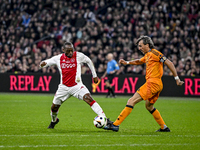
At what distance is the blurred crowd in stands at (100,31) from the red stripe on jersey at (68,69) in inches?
488

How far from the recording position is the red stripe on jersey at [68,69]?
7.67 metres

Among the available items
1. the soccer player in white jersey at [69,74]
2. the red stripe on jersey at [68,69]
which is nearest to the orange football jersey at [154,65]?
the soccer player in white jersey at [69,74]

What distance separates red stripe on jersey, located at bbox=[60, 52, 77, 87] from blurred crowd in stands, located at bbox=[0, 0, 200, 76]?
1239 centimetres

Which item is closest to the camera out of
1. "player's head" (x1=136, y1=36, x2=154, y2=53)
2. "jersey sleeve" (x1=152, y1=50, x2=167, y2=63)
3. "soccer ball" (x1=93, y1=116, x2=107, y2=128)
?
"jersey sleeve" (x1=152, y1=50, x2=167, y2=63)

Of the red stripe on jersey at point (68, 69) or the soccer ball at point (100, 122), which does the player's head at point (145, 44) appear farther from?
the soccer ball at point (100, 122)

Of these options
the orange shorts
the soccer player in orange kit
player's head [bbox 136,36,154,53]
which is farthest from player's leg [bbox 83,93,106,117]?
player's head [bbox 136,36,154,53]

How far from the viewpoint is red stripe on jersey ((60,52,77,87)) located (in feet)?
25.2

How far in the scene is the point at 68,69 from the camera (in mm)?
7695

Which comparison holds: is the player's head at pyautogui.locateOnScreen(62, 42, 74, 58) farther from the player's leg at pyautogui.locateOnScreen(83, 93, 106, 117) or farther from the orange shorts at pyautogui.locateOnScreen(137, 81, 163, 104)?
the orange shorts at pyautogui.locateOnScreen(137, 81, 163, 104)

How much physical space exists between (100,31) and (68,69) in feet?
48.6

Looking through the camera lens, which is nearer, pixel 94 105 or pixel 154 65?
pixel 154 65

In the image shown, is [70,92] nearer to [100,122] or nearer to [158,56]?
[100,122]

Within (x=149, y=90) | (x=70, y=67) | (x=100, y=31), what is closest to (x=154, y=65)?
(x=149, y=90)

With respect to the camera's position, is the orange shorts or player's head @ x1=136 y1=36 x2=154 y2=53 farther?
player's head @ x1=136 y1=36 x2=154 y2=53
